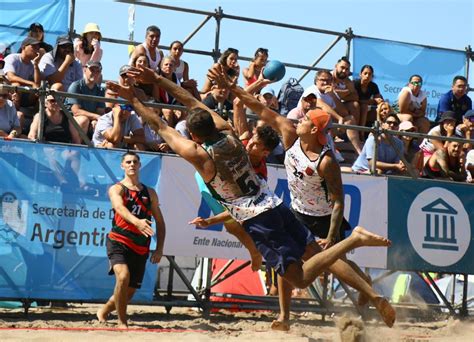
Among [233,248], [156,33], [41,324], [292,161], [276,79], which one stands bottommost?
[41,324]

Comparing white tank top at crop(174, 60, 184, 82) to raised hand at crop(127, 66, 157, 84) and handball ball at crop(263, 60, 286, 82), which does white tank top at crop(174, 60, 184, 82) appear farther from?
raised hand at crop(127, 66, 157, 84)

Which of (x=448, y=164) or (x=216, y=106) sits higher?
(x=216, y=106)

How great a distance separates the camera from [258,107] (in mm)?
8789

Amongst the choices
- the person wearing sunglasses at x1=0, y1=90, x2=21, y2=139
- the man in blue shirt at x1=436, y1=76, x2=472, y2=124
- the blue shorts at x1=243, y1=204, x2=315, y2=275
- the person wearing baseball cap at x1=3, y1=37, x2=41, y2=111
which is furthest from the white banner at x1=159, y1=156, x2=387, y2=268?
the man in blue shirt at x1=436, y1=76, x2=472, y2=124

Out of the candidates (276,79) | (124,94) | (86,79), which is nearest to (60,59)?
(86,79)

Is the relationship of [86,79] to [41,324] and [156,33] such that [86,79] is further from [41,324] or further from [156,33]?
[41,324]

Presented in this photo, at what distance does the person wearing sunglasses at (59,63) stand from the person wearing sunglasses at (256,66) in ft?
8.52

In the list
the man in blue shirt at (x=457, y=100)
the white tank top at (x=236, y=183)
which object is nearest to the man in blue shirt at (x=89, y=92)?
the white tank top at (x=236, y=183)

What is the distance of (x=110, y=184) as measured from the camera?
1055cm

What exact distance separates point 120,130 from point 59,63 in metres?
1.74

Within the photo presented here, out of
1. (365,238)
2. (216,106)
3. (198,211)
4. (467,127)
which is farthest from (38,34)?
(467,127)

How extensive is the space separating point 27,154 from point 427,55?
7.37 m

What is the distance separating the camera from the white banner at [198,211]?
10812mm

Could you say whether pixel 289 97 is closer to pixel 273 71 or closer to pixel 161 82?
pixel 273 71
